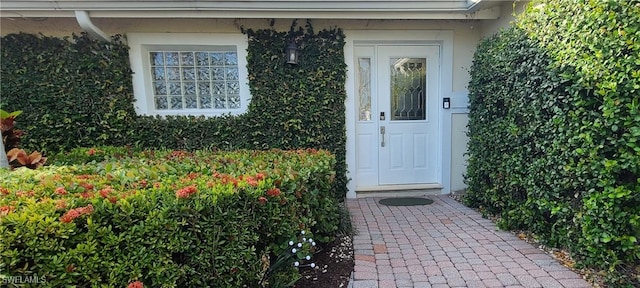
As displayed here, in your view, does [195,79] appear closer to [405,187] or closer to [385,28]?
[385,28]

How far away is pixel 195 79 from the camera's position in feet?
13.9

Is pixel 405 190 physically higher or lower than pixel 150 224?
lower

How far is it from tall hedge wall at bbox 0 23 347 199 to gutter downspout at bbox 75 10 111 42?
18 cm

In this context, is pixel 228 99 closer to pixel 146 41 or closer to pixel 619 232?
pixel 146 41

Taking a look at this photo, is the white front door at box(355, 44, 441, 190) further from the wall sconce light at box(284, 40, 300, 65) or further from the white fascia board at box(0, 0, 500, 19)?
the wall sconce light at box(284, 40, 300, 65)

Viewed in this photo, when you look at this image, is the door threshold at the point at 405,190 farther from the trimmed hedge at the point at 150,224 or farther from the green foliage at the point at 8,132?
the green foliage at the point at 8,132

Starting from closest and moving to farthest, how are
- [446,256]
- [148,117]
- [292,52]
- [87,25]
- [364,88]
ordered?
[446,256] < [87,25] < [292,52] < [148,117] < [364,88]

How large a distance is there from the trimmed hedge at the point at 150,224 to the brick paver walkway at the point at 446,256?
71cm

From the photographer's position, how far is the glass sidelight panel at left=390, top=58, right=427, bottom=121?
4391 millimetres

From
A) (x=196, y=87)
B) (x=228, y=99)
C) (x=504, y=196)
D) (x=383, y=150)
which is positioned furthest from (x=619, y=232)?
(x=196, y=87)

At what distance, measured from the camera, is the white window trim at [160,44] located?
A: 3.97m

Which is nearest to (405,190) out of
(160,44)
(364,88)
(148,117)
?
(364,88)

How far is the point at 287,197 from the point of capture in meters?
2.04

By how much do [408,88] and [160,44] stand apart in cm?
356
